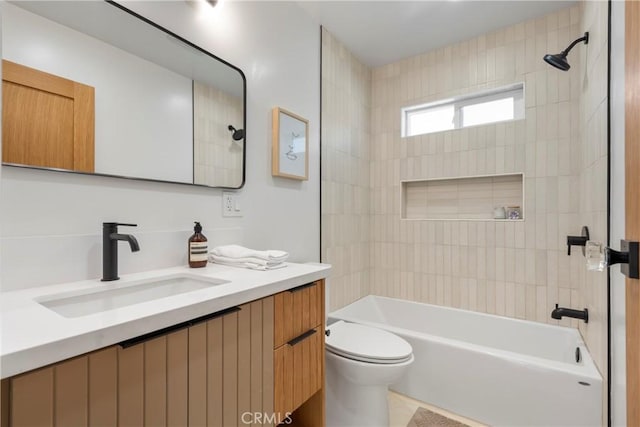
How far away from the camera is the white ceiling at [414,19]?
6.63 ft

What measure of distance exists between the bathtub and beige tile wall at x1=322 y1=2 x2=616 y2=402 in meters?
0.12

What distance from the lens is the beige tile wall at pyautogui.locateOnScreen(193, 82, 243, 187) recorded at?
140cm

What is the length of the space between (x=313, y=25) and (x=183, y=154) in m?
1.47

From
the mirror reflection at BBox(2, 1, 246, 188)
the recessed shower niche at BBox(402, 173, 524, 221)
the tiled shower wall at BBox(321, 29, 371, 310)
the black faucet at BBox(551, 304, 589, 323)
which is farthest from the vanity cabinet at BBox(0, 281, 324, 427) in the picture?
the recessed shower niche at BBox(402, 173, 524, 221)

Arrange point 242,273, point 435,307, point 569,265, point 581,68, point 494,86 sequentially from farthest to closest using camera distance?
point 435,307
point 494,86
point 569,265
point 581,68
point 242,273

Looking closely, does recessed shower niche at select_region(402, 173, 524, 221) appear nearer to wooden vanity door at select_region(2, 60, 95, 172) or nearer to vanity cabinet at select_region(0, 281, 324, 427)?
vanity cabinet at select_region(0, 281, 324, 427)

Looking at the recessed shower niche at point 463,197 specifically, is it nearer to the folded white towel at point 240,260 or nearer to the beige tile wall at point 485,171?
the beige tile wall at point 485,171

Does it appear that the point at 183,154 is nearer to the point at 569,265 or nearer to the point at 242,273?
the point at 242,273

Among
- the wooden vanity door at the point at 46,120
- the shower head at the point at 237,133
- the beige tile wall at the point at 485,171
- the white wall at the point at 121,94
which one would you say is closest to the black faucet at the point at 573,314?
the beige tile wall at the point at 485,171

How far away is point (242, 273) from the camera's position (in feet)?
3.85

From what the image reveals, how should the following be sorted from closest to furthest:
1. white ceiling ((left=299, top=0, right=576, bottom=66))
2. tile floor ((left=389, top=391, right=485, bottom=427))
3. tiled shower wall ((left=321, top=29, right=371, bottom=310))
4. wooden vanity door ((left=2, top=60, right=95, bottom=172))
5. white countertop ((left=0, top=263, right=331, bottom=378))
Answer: white countertop ((left=0, top=263, right=331, bottom=378)) → wooden vanity door ((left=2, top=60, right=95, bottom=172)) → tile floor ((left=389, top=391, right=485, bottom=427)) → white ceiling ((left=299, top=0, right=576, bottom=66)) → tiled shower wall ((left=321, top=29, right=371, bottom=310))

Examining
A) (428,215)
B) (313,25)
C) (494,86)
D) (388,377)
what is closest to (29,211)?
(388,377)

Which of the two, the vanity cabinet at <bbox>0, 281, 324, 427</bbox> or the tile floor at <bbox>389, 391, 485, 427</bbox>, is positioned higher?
the vanity cabinet at <bbox>0, 281, 324, 427</bbox>

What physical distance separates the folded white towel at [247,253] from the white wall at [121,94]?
0.35 meters
